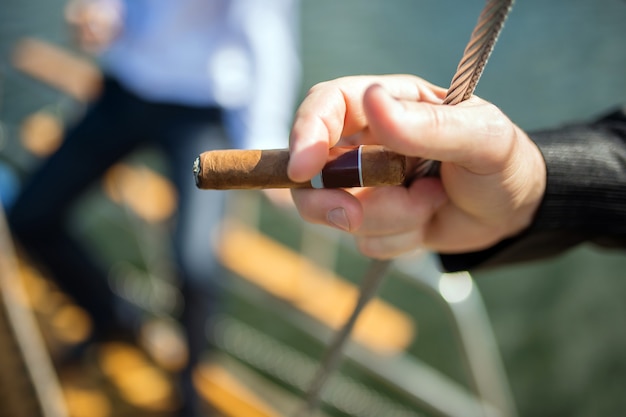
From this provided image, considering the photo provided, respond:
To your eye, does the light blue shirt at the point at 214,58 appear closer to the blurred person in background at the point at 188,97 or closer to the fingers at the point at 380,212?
the blurred person in background at the point at 188,97

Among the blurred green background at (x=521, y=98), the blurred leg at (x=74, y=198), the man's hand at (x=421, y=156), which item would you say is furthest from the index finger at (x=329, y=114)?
the blurred green background at (x=521, y=98)

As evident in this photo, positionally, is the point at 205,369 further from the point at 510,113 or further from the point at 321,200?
the point at 510,113

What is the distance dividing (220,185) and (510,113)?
315 cm

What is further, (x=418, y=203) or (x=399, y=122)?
(x=418, y=203)

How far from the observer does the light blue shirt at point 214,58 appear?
1.03 m

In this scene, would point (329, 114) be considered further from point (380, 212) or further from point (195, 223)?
point (195, 223)

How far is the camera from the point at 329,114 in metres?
0.39

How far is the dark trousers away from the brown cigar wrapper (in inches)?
26.2

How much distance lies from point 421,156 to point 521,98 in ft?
10.7

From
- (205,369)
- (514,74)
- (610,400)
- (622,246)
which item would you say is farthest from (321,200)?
(514,74)

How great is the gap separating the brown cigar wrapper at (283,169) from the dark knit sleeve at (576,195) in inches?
6.2

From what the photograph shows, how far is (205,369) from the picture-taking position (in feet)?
3.96

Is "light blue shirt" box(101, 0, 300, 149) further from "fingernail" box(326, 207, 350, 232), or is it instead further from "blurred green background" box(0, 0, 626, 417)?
"fingernail" box(326, 207, 350, 232)

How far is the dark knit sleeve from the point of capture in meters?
0.49
